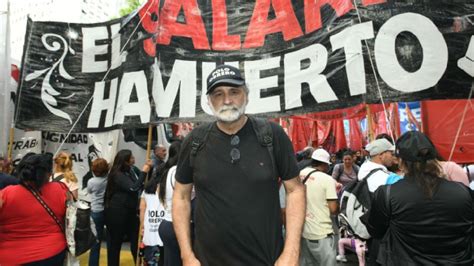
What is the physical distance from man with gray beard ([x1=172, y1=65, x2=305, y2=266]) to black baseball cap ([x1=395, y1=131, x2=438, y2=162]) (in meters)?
1.00

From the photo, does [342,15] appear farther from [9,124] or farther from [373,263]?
[9,124]

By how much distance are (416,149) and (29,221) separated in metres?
3.21

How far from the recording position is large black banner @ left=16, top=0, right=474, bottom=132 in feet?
14.3

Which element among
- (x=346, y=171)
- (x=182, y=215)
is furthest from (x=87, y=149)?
(x=182, y=215)

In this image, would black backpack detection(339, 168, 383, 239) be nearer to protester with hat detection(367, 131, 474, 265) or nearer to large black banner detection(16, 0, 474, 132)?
protester with hat detection(367, 131, 474, 265)

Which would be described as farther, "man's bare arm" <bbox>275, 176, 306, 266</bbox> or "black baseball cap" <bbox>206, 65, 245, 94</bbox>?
"black baseball cap" <bbox>206, 65, 245, 94</bbox>

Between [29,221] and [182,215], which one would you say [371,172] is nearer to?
[182,215]

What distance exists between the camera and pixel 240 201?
2.11 m

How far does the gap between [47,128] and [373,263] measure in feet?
18.9

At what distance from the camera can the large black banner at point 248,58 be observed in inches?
172

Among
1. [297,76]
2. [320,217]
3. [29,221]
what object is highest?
[297,76]

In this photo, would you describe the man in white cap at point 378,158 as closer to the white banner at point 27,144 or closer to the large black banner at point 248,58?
the large black banner at point 248,58

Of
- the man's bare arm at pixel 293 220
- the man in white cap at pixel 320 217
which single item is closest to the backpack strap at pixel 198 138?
the man's bare arm at pixel 293 220

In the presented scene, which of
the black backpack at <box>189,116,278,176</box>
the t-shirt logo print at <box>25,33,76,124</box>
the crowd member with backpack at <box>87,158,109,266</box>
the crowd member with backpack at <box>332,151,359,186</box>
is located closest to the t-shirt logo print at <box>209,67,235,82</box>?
the black backpack at <box>189,116,278,176</box>
